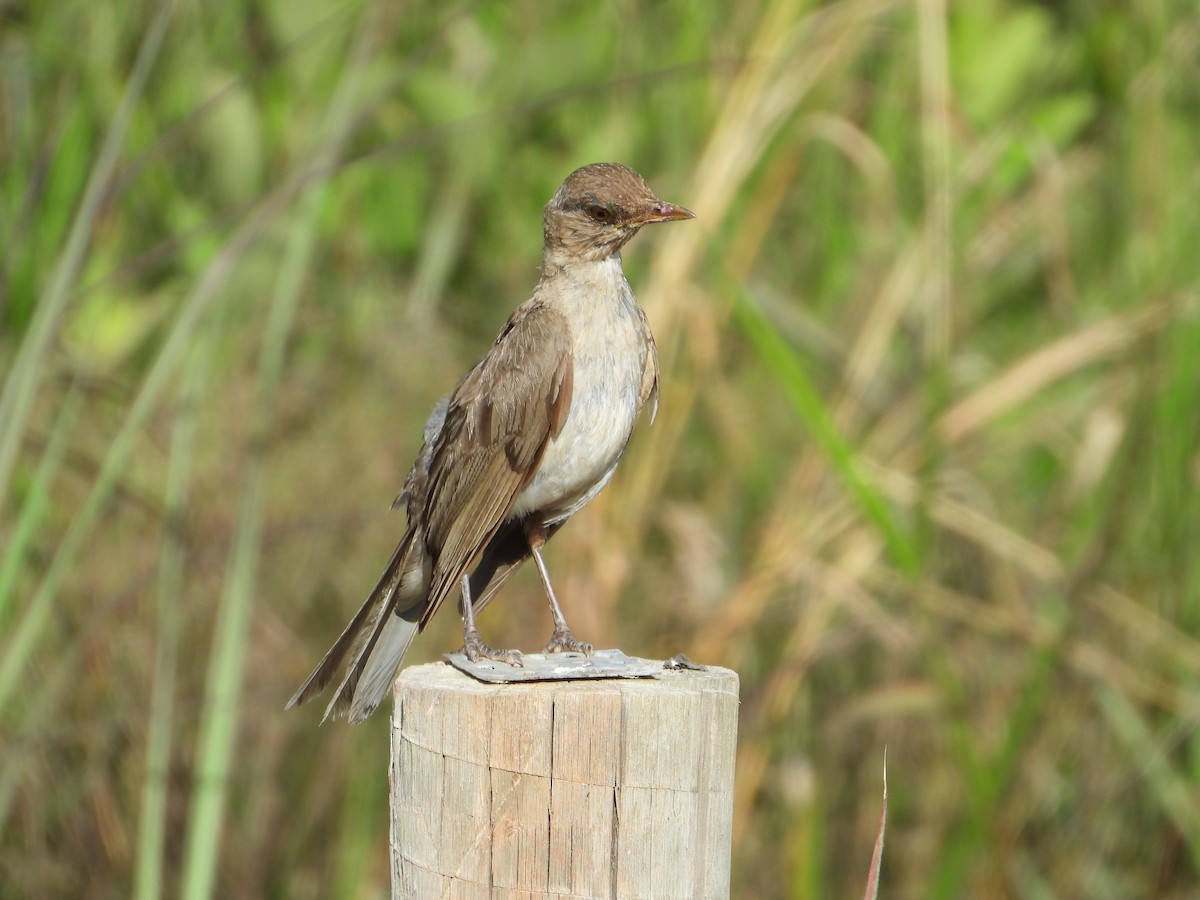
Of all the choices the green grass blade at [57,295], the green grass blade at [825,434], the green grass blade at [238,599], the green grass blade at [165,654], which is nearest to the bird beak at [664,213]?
the green grass blade at [825,434]

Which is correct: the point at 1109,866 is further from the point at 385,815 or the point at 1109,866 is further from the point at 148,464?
the point at 148,464

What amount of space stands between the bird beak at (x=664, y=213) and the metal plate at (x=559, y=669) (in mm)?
1136

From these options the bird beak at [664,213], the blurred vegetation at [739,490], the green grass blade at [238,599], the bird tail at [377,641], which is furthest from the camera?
the blurred vegetation at [739,490]

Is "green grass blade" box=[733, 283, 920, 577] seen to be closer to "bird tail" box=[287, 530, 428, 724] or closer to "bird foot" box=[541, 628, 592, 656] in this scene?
"bird foot" box=[541, 628, 592, 656]

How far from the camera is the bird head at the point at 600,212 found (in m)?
3.87

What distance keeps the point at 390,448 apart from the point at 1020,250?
3.11 metres

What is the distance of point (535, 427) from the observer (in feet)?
12.3

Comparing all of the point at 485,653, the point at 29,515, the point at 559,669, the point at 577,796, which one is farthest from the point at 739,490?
the point at 577,796

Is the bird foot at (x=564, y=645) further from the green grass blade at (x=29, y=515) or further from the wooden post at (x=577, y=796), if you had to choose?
the green grass blade at (x=29, y=515)

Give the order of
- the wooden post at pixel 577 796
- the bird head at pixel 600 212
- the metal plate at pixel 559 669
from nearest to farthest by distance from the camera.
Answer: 1. the wooden post at pixel 577 796
2. the metal plate at pixel 559 669
3. the bird head at pixel 600 212

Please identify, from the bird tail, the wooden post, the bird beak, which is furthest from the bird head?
the wooden post

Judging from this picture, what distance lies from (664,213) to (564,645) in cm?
109

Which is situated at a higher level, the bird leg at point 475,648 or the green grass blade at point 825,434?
the green grass blade at point 825,434

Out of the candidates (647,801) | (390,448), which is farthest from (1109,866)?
(647,801)
